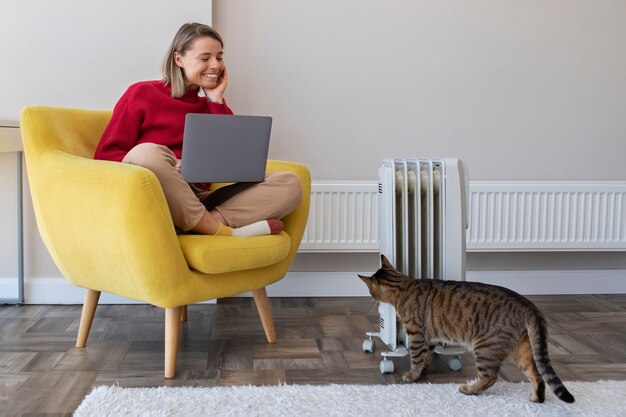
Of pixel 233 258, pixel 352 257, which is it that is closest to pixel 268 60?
pixel 352 257

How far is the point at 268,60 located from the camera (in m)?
3.21

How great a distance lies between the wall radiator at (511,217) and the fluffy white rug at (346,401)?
3.84 feet

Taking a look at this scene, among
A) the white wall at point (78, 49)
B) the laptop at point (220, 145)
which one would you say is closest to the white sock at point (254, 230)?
the laptop at point (220, 145)

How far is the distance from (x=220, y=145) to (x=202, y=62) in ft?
1.65

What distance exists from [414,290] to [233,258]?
54cm

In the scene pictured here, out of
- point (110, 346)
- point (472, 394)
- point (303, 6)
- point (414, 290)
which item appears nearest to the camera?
point (472, 394)

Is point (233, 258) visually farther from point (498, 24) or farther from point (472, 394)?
point (498, 24)

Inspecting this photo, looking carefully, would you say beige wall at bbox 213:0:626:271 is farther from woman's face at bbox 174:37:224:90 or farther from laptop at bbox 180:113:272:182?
laptop at bbox 180:113:272:182

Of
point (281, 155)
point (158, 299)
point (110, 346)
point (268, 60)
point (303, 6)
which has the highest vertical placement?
point (303, 6)

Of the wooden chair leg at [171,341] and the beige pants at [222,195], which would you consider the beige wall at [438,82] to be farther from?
the wooden chair leg at [171,341]

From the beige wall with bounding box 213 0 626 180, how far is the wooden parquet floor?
667mm

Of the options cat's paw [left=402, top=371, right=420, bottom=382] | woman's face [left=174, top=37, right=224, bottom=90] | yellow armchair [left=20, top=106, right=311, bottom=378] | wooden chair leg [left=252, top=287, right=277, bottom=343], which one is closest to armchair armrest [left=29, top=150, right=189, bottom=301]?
yellow armchair [left=20, top=106, right=311, bottom=378]

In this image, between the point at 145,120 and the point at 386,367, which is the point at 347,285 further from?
the point at 145,120

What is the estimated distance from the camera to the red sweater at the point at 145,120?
2.51 m
